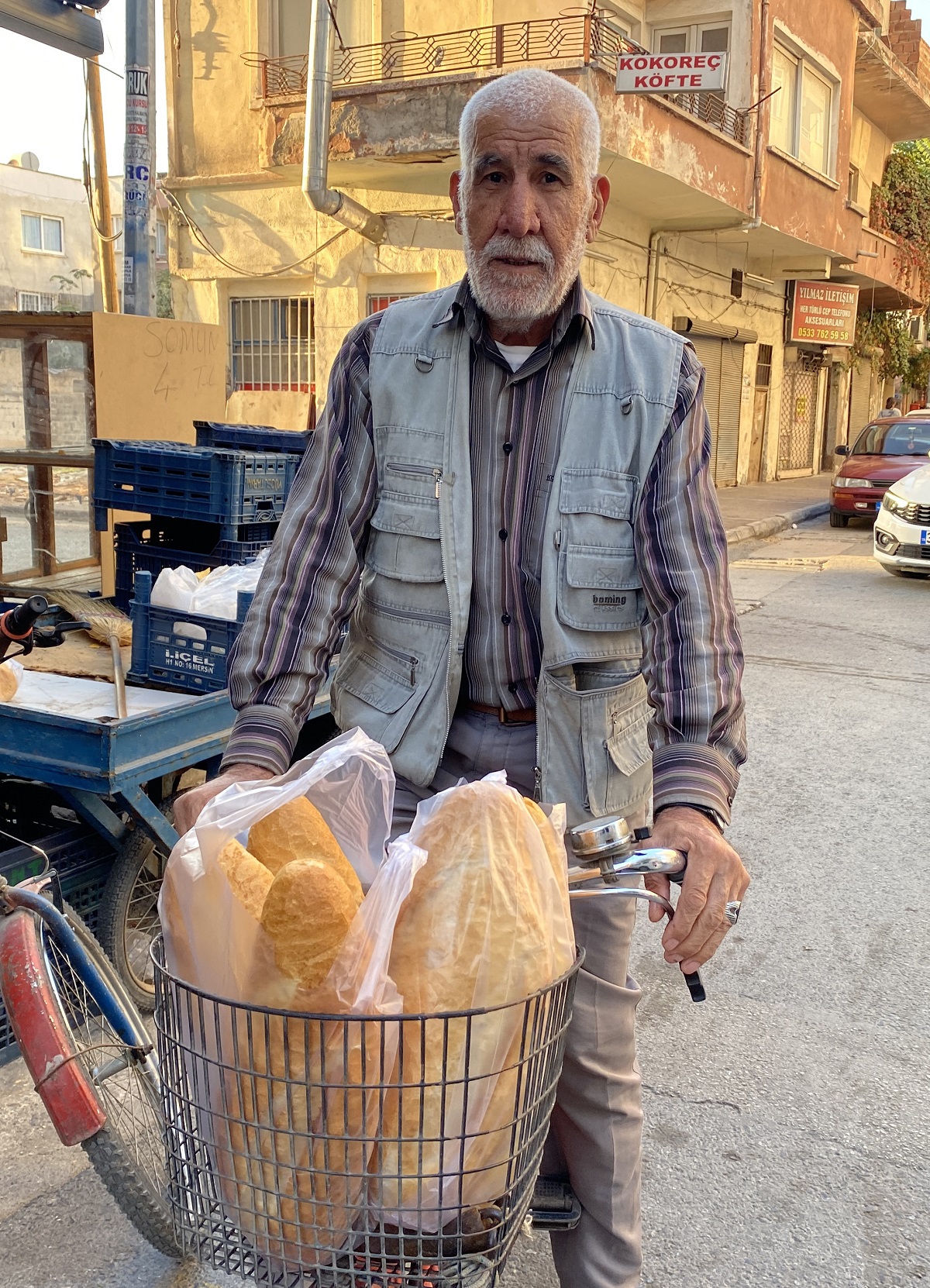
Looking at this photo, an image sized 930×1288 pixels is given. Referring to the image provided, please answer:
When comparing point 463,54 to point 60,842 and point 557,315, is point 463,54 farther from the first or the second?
point 557,315

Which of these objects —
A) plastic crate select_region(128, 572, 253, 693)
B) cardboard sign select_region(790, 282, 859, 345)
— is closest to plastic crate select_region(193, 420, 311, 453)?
plastic crate select_region(128, 572, 253, 693)

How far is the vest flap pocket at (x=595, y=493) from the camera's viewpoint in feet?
6.54

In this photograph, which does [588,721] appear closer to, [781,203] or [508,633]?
[508,633]

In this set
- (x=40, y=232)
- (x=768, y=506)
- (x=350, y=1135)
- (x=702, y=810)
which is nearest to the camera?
(x=350, y=1135)

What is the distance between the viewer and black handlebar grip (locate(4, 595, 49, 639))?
2580mm

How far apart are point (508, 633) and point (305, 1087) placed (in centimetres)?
105

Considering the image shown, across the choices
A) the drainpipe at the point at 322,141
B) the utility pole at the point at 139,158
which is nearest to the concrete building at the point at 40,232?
the drainpipe at the point at 322,141

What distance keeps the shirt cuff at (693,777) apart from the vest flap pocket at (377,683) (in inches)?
19.3

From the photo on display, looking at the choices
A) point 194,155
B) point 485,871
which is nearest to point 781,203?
point 194,155

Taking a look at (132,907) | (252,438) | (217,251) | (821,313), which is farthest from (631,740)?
(821,313)

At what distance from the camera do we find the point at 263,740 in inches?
71.8

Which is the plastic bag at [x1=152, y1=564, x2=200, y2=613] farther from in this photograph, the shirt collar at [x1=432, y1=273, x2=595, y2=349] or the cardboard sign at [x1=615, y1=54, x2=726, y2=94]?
the cardboard sign at [x1=615, y1=54, x2=726, y2=94]

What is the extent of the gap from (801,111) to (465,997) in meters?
22.1

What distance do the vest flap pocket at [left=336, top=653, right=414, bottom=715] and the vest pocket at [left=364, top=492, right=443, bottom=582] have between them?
6.6 inches
